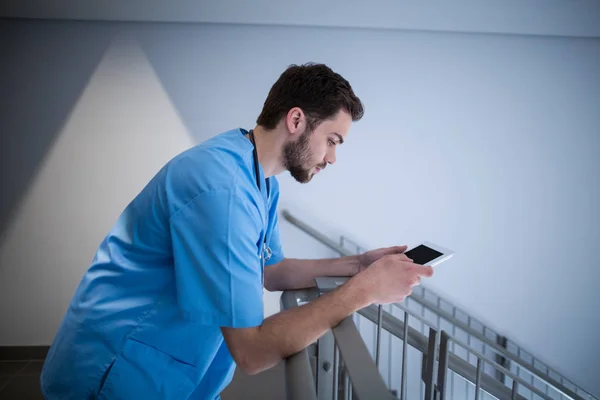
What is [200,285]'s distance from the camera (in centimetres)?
81

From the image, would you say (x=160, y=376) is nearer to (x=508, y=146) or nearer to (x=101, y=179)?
(x=101, y=179)

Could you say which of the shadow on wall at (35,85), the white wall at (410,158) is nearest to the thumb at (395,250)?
the white wall at (410,158)

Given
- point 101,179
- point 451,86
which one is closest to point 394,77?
point 451,86

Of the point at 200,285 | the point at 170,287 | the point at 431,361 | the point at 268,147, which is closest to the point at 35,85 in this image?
the point at 268,147

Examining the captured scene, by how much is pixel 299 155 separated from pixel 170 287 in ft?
1.44

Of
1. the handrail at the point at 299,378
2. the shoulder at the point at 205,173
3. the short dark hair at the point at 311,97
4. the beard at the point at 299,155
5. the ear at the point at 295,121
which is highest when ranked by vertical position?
the short dark hair at the point at 311,97

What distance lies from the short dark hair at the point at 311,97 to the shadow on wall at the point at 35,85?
2371 mm

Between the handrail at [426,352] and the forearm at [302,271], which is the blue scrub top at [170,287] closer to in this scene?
the forearm at [302,271]

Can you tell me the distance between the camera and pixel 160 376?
905mm

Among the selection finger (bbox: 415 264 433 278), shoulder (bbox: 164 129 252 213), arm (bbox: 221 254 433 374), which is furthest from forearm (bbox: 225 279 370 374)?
shoulder (bbox: 164 129 252 213)

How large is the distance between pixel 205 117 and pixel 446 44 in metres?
1.78

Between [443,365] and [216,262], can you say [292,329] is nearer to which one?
[216,262]

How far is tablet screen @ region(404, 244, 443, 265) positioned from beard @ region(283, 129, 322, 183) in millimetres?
375

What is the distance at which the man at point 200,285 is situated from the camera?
0.80 m
